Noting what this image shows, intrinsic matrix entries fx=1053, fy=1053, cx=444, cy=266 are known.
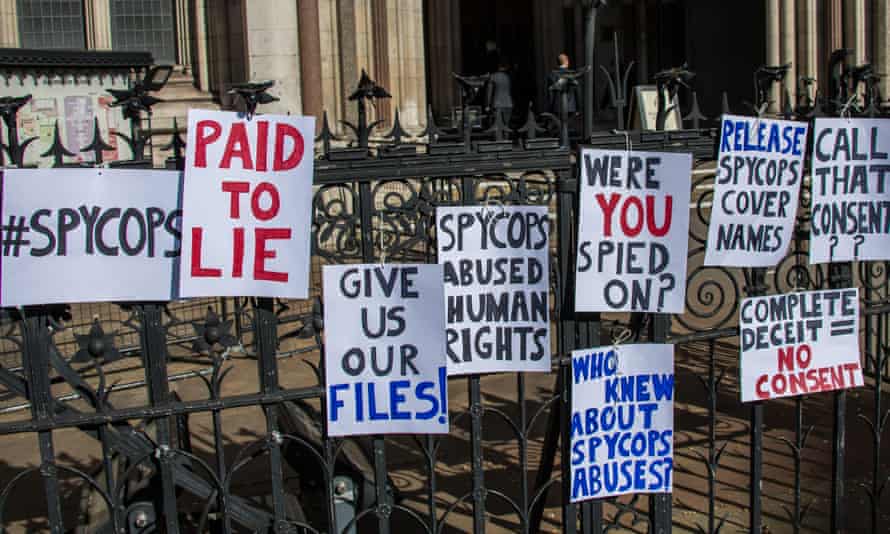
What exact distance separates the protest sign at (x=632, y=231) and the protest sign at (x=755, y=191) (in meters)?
0.27

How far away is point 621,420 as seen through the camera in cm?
473

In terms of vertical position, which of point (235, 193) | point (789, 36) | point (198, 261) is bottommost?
point (198, 261)

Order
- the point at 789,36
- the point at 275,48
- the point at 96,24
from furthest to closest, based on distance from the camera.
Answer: the point at 789,36, the point at 96,24, the point at 275,48

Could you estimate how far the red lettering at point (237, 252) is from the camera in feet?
13.4

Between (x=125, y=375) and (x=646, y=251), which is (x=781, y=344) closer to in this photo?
(x=646, y=251)

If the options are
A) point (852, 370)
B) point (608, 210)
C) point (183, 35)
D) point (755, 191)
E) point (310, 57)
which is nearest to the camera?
point (608, 210)

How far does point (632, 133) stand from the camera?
4.73 metres

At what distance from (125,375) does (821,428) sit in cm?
574

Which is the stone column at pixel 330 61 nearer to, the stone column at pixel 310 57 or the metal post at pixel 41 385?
the stone column at pixel 310 57

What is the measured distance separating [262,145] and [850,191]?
290 centimetres

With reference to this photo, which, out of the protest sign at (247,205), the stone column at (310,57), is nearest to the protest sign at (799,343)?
the protest sign at (247,205)

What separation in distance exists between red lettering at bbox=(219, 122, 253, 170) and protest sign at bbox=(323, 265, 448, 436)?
1.76 feet

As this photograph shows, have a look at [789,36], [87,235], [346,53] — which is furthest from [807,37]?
[87,235]

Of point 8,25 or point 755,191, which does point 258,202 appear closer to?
point 755,191
